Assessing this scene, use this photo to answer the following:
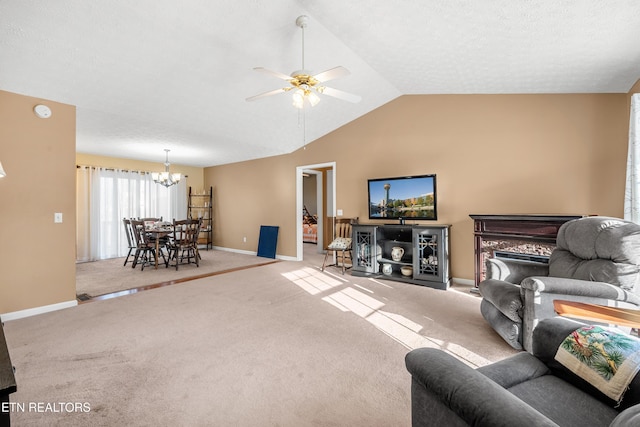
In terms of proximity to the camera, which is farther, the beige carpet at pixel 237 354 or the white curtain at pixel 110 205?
the white curtain at pixel 110 205

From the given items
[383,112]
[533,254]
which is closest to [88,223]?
[383,112]

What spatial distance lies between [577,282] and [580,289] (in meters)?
0.07

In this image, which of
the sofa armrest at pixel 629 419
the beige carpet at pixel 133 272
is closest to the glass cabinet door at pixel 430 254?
the beige carpet at pixel 133 272

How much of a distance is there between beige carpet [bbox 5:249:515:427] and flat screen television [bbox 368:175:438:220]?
1.32 m

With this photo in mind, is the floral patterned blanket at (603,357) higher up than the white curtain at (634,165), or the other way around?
the white curtain at (634,165)

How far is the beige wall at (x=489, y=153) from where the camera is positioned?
3480mm

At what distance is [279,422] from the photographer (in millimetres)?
1579

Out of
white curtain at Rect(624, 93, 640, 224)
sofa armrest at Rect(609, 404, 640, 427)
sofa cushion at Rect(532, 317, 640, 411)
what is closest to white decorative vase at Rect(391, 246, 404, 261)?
white curtain at Rect(624, 93, 640, 224)

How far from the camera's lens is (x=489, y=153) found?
4.13 meters

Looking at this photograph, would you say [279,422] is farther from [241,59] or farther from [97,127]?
[97,127]

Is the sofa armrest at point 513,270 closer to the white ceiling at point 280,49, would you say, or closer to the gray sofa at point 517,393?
the gray sofa at point 517,393

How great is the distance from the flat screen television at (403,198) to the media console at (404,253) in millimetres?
289

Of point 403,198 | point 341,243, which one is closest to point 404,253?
point 403,198

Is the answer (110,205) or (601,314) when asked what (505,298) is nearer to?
(601,314)
